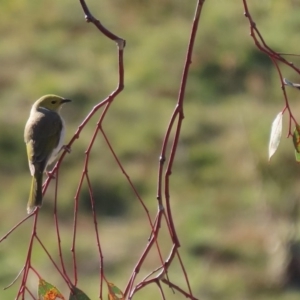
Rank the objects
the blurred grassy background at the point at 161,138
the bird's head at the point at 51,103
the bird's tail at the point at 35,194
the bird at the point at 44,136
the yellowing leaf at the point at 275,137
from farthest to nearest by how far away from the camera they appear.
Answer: the blurred grassy background at the point at 161,138 → the bird's head at the point at 51,103 → the bird at the point at 44,136 → the bird's tail at the point at 35,194 → the yellowing leaf at the point at 275,137

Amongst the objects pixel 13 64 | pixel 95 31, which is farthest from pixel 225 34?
pixel 13 64

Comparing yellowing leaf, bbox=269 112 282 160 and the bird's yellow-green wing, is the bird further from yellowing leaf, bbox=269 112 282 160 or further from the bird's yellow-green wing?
yellowing leaf, bbox=269 112 282 160

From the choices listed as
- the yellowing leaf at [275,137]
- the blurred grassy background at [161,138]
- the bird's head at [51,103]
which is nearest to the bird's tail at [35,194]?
the yellowing leaf at [275,137]

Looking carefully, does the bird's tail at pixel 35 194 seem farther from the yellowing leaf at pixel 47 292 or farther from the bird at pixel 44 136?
the yellowing leaf at pixel 47 292

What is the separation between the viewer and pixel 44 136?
469 cm

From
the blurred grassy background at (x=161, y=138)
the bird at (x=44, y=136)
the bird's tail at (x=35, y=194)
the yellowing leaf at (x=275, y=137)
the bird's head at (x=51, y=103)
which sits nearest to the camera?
the yellowing leaf at (x=275, y=137)

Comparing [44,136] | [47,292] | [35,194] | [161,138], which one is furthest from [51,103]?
[161,138]

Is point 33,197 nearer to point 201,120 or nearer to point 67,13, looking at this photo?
point 201,120

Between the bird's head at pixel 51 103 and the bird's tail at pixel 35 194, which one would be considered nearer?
the bird's tail at pixel 35 194

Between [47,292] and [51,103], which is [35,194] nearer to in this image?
[47,292]

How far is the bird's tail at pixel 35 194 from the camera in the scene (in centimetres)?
310

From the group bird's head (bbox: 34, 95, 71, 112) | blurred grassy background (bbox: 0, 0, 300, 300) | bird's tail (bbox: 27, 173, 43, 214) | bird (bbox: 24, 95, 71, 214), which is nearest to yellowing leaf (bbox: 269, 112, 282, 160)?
bird's tail (bbox: 27, 173, 43, 214)

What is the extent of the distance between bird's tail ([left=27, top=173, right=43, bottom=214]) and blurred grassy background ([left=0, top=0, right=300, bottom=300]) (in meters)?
4.98

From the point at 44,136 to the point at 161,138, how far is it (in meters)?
7.55
